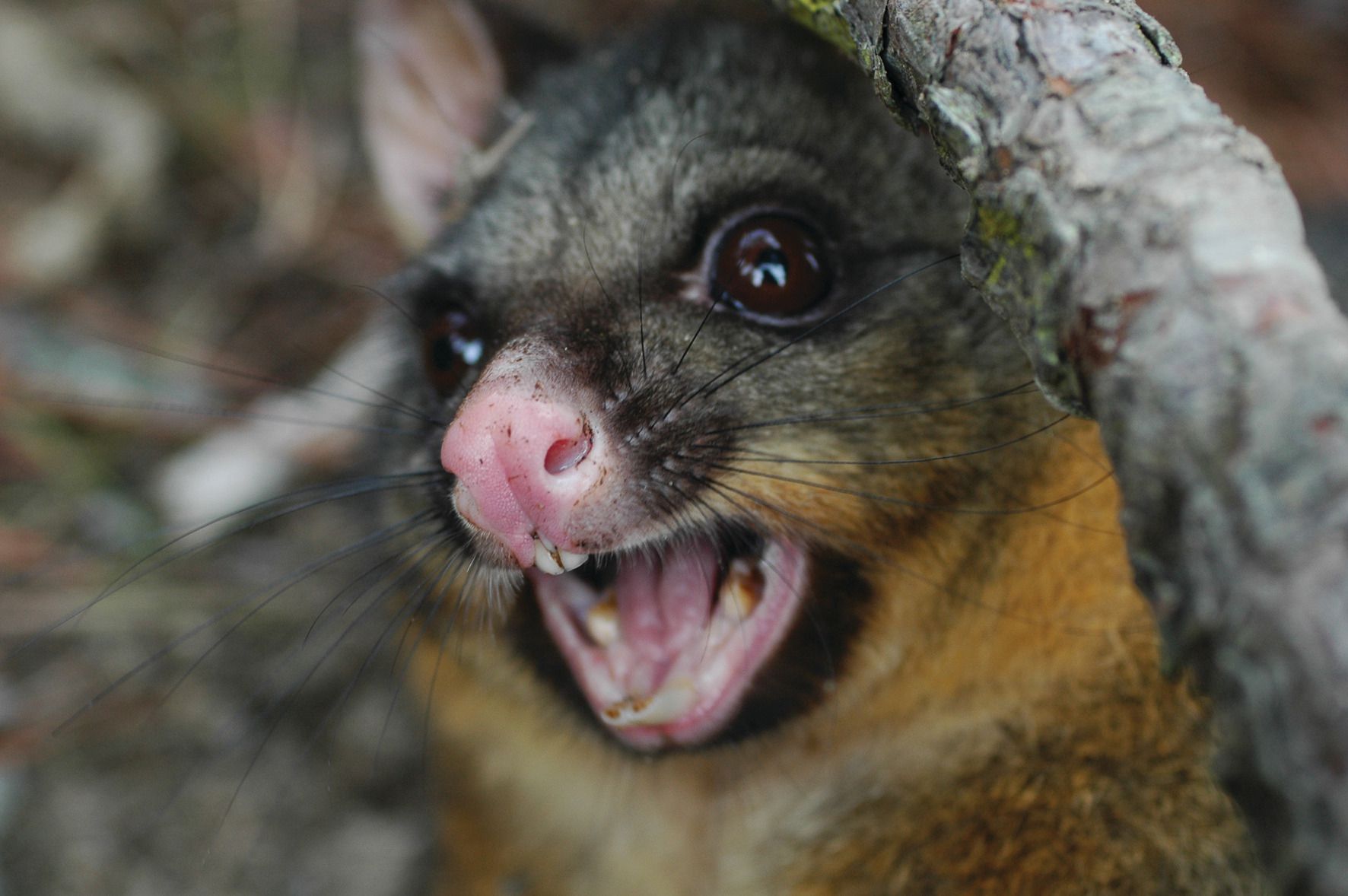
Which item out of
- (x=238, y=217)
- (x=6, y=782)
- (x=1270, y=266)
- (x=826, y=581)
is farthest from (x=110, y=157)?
(x=1270, y=266)

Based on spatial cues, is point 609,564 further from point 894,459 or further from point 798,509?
point 894,459

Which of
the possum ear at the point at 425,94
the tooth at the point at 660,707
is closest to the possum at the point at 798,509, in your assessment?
the tooth at the point at 660,707

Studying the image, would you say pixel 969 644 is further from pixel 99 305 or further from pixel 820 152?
pixel 99 305

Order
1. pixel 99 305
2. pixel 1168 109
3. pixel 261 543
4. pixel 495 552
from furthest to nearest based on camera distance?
pixel 99 305, pixel 261 543, pixel 495 552, pixel 1168 109

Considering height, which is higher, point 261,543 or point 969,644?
point 969,644

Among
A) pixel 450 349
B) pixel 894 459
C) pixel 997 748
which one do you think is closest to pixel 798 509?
pixel 894 459

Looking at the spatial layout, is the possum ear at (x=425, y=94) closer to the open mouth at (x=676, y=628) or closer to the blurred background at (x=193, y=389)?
the blurred background at (x=193, y=389)
